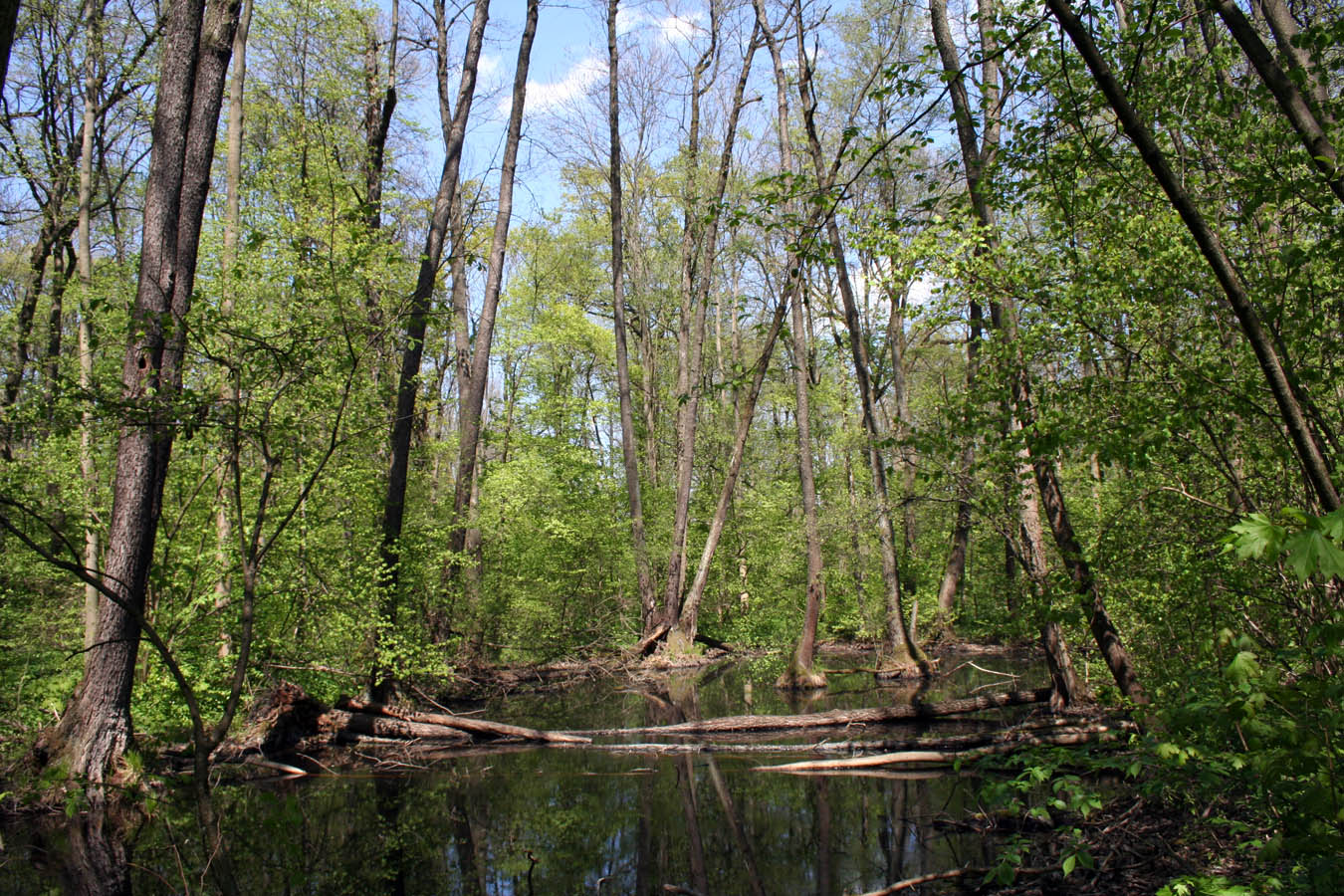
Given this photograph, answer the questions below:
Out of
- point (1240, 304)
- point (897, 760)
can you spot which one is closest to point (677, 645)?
point (897, 760)

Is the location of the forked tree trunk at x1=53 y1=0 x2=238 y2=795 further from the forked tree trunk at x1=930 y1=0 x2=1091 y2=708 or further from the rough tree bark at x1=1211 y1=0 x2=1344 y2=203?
the rough tree bark at x1=1211 y1=0 x2=1344 y2=203

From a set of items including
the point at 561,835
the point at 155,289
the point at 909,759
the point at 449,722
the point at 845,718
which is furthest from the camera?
the point at 449,722

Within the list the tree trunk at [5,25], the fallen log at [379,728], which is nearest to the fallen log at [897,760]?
the fallen log at [379,728]

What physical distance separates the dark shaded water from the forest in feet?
0.67

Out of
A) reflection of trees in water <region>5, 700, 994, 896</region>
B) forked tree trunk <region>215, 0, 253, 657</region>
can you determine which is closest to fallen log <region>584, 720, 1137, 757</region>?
reflection of trees in water <region>5, 700, 994, 896</region>

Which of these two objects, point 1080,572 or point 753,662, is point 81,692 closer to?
point 1080,572

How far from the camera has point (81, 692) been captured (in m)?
7.11

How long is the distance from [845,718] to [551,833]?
190 inches

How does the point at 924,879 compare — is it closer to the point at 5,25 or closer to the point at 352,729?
the point at 5,25

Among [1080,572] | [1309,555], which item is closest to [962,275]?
[1080,572]

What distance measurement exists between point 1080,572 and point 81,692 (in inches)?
329

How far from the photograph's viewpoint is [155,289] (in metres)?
7.15

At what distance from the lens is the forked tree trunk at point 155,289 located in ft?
23.0

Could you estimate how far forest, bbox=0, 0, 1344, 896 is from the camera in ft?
13.3
